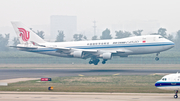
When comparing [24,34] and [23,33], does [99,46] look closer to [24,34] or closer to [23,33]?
[24,34]

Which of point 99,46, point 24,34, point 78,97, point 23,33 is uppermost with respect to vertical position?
point 23,33

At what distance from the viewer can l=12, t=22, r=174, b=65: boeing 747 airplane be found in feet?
199

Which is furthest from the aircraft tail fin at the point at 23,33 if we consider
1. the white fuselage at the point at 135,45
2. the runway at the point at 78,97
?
the runway at the point at 78,97

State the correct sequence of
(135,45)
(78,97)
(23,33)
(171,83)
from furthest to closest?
(23,33)
(135,45)
(78,97)
(171,83)

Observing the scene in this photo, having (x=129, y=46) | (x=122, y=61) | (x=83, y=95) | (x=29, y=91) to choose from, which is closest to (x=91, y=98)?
(x=83, y=95)

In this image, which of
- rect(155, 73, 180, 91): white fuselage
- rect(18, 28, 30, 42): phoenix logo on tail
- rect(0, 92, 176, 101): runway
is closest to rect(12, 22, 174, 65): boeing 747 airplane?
rect(18, 28, 30, 42): phoenix logo on tail

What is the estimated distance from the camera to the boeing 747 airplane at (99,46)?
60688 millimetres

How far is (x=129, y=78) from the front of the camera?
4659 centimetres

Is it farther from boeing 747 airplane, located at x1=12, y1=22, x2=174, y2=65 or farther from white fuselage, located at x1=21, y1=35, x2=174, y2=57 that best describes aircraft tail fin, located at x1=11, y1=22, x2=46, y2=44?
white fuselage, located at x1=21, y1=35, x2=174, y2=57

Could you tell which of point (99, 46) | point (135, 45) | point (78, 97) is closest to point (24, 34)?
point (99, 46)

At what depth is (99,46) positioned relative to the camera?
6375cm

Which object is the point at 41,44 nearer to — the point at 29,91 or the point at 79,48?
the point at 79,48

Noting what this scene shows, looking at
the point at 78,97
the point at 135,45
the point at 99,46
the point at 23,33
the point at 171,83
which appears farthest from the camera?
the point at 23,33

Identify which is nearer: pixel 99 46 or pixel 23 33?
pixel 99 46
